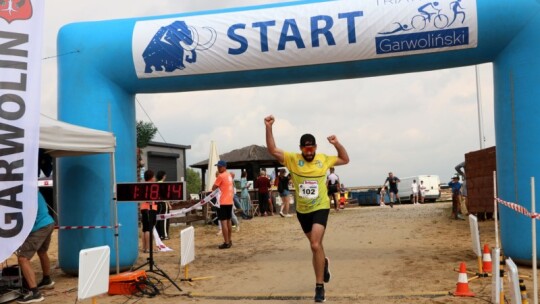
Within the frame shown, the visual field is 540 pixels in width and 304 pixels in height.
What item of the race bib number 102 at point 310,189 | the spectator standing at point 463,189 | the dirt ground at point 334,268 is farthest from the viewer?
the spectator standing at point 463,189

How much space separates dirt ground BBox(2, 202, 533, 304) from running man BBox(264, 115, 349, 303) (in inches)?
25.7

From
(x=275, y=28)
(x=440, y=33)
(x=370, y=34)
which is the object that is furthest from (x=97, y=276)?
(x=440, y=33)

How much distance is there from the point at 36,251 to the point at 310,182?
371 cm

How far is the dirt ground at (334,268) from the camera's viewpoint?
19.5 feet

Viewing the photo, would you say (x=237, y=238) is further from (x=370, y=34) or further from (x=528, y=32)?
(x=528, y=32)

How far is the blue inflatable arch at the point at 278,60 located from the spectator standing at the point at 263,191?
9568 millimetres

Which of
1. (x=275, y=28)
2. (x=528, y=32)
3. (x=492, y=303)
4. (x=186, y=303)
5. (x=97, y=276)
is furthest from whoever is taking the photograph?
(x=275, y=28)

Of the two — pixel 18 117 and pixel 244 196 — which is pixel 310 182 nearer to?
pixel 18 117

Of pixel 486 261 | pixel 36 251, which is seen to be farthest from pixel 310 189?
pixel 36 251

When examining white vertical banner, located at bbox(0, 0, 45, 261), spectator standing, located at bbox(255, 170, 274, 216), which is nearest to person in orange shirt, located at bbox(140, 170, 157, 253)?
white vertical banner, located at bbox(0, 0, 45, 261)

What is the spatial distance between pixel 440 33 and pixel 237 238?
7.07 meters

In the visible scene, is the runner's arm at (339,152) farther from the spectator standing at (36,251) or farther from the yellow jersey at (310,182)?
the spectator standing at (36,251)

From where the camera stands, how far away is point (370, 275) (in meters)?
7.00

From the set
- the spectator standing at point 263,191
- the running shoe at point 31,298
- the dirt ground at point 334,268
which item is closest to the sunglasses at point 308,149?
the dirt ground at point 334,268
